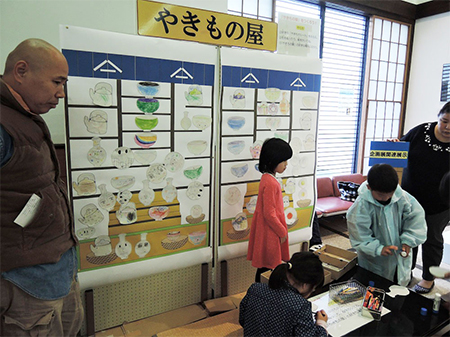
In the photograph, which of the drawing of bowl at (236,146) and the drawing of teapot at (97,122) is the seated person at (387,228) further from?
the drawing of teapot at (97,122)

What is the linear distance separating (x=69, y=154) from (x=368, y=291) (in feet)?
6.14

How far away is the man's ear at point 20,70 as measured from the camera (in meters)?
1.19

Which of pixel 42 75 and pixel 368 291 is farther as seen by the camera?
pixel 368 291

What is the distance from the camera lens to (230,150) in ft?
7.76

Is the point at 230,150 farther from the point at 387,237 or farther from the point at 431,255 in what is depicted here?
the point at 431,255

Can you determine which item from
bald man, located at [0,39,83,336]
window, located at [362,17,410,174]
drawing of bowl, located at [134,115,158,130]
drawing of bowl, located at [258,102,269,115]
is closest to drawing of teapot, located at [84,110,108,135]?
Answer: drawing of bowl, located at [134,115,158,130]

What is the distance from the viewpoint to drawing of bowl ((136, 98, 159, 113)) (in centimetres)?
197

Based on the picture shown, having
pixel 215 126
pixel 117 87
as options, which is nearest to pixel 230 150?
pixel 215 126

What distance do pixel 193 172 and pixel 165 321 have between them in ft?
3.58

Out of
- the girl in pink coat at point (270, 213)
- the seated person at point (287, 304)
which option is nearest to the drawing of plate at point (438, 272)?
the seated person at point (287, 304)

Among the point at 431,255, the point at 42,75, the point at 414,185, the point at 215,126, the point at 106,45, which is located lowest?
the point at 431,255

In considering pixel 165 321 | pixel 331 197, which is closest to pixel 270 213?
pixel 165 321

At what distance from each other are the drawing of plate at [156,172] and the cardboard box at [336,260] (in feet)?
4.05

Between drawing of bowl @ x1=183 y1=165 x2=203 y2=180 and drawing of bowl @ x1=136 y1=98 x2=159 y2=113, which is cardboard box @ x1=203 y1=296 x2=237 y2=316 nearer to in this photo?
drawing of bowl @ x1=183 y1=165 x2=203 y2=180
